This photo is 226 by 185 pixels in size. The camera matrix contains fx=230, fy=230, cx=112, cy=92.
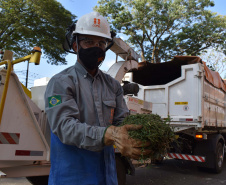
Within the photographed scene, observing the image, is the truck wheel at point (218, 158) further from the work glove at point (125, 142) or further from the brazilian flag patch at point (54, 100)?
the brazilian flag patch at point (54, 100)

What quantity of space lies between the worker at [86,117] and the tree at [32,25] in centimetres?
1192

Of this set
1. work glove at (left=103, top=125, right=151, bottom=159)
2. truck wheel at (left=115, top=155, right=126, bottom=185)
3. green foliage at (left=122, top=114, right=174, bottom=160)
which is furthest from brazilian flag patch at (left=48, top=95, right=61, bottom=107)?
truck wheel at (left=115, top=155, right=126, bottom=185)

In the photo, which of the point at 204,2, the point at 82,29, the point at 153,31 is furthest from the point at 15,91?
the point at 204,2

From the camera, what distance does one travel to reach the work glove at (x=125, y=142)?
4.23 feet

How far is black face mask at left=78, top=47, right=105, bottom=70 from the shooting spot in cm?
180

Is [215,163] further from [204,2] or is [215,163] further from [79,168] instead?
[204,2]

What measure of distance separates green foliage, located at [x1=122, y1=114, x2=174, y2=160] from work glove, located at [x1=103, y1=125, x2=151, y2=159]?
1.2 inches

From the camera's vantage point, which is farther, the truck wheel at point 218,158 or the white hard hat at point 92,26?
the truck wheel at point 218,158

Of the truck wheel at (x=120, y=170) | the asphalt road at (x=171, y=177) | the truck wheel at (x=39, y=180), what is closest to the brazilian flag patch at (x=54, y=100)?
the truck wheel at (x=39, y=180)

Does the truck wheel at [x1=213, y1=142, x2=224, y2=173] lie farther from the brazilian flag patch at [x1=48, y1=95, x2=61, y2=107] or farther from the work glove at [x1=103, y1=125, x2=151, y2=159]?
the brazilian flag patch at [x1=48, y1=95, x2=61, y2=107]

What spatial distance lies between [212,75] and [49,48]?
9706 millimetres

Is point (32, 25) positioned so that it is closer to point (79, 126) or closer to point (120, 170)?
point (120, 170)

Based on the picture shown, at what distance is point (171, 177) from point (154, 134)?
17.2ft

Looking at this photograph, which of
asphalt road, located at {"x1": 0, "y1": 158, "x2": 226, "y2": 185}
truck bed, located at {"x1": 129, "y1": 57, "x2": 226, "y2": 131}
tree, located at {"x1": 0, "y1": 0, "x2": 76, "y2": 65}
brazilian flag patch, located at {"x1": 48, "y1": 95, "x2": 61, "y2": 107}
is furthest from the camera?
tree, located at {"x1": 0, "y1": 0, "x2": 76, "y2": 65}
